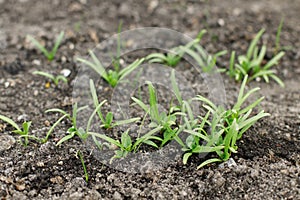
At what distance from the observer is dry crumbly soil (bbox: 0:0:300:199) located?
8.34ft

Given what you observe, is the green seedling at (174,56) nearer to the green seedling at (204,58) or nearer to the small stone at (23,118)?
the green seedling at (204,58)

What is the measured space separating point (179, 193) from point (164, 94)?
918 mm

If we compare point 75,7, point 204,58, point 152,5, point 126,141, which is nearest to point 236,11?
point 152,5

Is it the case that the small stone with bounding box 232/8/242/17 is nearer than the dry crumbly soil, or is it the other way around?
the dry crumbly soil

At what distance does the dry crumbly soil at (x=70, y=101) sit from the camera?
100 inches

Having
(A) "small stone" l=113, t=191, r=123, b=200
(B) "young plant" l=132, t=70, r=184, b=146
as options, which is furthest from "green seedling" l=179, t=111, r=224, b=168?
(A) "small stone" l=113, t=191, r=123, b=200

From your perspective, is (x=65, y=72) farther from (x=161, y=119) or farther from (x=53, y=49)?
(x=161, y=119)

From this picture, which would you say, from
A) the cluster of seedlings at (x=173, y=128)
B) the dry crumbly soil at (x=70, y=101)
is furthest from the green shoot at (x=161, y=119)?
the dry crumbly soil at (x=70, y=101)

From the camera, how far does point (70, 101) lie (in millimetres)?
3135

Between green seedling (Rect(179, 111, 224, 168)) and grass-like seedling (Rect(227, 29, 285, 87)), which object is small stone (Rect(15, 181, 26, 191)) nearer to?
green seedling (Rect(179, 111, 224, 168))

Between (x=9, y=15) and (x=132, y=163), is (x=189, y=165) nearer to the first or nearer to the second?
(x=132, y=163)

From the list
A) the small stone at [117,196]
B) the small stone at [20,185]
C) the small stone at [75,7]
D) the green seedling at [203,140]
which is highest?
the small stone at [75,7]

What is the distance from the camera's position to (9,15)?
157 inches

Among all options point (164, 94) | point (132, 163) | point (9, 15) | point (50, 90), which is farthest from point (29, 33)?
point (132, 163)
